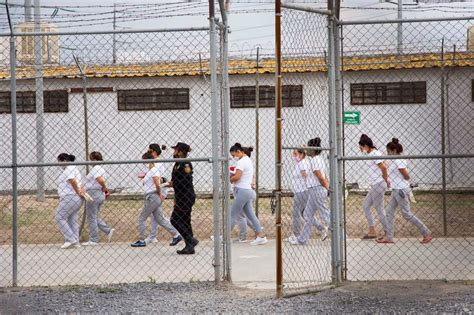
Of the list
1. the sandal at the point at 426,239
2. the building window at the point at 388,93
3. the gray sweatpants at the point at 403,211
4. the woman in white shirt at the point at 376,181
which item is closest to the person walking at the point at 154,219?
the woman in white shirt at the point at 376,181

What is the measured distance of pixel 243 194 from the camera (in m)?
14.8

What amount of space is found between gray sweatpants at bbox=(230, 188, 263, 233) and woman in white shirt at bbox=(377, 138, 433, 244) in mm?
1940

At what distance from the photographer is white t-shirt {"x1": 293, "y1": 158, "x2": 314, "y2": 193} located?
46.4 ft

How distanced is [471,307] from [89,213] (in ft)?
26.7

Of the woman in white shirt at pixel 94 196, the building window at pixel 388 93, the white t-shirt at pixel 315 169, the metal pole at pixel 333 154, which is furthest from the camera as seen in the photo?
the building window at pixel 388 93

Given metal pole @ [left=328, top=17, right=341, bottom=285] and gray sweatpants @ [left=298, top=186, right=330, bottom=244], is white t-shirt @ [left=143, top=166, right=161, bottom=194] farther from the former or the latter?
metal pole @ [left=328, top=17, right=341, bottom=285]

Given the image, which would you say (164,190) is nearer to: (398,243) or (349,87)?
(398,243)

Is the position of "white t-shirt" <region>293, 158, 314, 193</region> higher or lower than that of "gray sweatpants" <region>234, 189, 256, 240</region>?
higher

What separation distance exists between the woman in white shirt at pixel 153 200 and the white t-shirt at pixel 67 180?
1106 mm

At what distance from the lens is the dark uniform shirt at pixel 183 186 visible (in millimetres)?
13312

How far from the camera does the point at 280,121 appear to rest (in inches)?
344

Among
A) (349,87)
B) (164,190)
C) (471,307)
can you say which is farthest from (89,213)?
(349,87)

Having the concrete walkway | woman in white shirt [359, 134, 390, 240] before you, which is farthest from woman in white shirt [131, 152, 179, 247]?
woman in white shirt [359, 134, 390, 240]

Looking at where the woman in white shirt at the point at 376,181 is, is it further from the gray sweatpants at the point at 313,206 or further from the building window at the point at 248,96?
the building window at the point at 248,96
